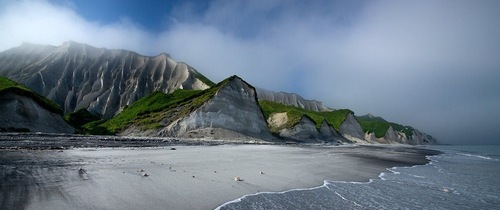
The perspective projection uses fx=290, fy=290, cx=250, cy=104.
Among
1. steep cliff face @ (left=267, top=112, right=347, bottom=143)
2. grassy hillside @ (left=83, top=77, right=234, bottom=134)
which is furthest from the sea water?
steep cliff face @ (left=267, top=112, right=347, bottom=143)

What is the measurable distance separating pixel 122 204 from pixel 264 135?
55281mm

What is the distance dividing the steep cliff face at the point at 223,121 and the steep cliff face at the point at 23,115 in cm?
1728

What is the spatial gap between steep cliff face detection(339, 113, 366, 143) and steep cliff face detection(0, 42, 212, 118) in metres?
56.2

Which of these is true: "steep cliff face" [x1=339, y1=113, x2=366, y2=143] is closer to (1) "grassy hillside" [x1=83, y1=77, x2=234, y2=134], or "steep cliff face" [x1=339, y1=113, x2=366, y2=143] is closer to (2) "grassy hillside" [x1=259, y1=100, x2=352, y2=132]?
(2) "grassy hillside" [x1=259, y1=100, x2=352, y2=132]

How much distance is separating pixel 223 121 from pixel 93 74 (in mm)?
110643

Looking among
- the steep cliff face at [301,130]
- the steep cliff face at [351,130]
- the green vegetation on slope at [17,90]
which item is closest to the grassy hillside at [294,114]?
the steep cliff face at [301,130]

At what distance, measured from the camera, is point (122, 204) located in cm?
558

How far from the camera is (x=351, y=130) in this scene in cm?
11412

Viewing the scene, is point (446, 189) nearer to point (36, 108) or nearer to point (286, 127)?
point (36, 108)

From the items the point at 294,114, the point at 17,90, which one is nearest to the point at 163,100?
the point at 17,90

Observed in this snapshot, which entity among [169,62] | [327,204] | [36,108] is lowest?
[327,204]

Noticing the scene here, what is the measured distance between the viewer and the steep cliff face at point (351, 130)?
111188 millimetres

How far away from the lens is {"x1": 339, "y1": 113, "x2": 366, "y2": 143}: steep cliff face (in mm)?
111188

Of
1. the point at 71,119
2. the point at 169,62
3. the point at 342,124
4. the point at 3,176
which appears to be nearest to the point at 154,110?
the point at 71,119
